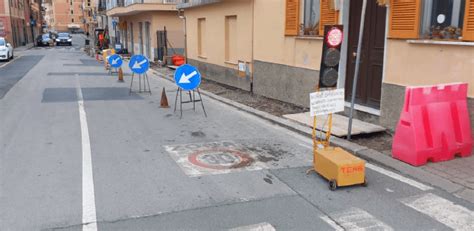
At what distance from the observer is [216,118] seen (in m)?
9.80

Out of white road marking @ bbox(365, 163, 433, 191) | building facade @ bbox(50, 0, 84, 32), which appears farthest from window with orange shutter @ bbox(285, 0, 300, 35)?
building facade @ bbox(50, 0, 84, 32)

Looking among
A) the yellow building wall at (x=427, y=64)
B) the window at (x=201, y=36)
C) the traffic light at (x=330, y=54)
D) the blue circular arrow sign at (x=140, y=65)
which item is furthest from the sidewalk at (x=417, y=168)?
the window at (x=201, y=36)

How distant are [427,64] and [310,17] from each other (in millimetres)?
3883

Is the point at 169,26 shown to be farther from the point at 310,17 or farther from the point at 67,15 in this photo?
the point at 67,15

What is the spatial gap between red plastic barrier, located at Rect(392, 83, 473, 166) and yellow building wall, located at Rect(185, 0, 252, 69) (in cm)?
775

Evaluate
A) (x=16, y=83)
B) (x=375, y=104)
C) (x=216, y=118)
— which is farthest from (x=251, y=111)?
(x=16, y=83)

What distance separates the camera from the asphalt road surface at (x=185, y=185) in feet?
14.0

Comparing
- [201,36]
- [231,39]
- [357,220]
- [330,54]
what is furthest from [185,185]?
[201,36]

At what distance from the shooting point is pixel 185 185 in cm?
524

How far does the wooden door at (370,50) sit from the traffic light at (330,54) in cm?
261

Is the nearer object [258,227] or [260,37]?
[258,227]

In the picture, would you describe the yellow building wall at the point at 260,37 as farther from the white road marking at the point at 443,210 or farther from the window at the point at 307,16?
the white road marking at the point at 443,210

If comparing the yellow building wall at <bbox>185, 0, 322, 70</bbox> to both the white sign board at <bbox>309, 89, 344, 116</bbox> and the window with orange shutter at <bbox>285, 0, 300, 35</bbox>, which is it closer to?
the window with orange shutter at <bbox>285, 0, 300, 35</bbox>

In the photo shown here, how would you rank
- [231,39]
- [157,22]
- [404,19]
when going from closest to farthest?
[404,19] < [231,39] < [157,22]
